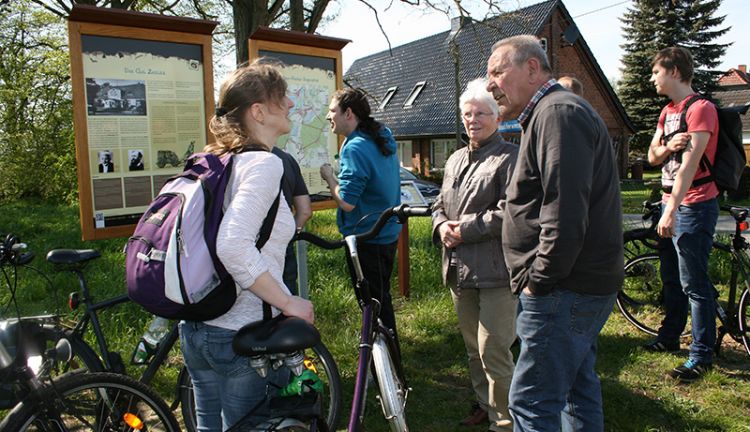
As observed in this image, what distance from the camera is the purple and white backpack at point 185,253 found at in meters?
1.68

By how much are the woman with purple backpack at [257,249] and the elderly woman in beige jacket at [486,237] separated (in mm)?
1441

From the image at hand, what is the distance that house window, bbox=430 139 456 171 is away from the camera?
28.2m

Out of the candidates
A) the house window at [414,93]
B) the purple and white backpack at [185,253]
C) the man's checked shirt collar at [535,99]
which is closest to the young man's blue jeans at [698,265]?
the man's checked shirt collar at [535,99]

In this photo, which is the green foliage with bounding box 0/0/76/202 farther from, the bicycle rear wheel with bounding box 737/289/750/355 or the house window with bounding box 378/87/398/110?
the bicycle rear wheel with bounding box 737/289/750/355

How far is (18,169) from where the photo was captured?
18375mm

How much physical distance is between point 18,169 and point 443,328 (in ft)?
58.5

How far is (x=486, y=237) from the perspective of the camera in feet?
10.2

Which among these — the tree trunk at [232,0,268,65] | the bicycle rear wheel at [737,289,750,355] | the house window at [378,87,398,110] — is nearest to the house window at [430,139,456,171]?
the house window at [378,87,398,110]

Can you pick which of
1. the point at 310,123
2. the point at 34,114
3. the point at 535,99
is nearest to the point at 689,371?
the point at 535,99

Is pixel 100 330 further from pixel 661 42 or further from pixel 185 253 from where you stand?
pixel 661 42

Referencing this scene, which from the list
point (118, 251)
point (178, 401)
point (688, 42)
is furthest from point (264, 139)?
point (688, 42)

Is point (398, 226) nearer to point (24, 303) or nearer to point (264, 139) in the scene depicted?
point (264, 139)

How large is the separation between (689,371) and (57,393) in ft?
12.6

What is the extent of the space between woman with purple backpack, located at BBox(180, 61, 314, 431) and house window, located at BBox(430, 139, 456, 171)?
26.5 meters
